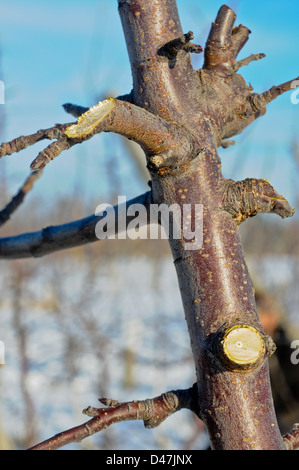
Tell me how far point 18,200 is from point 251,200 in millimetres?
781

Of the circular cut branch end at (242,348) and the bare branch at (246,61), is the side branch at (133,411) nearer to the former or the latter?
the circular cut branch end at (242,348)

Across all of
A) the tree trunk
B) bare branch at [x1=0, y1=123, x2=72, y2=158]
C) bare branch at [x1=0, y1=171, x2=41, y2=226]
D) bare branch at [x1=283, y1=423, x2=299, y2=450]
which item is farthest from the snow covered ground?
bare branch at [x1=0, y1=123, x2=72, y2=158]

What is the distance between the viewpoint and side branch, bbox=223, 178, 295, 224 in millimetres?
780

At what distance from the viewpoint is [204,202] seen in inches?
30.4

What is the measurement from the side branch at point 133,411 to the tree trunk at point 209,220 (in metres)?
0.04

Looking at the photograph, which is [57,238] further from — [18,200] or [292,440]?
[292,440]

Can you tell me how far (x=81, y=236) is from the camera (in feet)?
3.53

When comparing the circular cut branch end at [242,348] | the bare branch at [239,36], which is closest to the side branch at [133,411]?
the circular cut branch end at [242,348]

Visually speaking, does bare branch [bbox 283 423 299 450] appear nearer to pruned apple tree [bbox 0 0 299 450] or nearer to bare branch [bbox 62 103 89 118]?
pruned apple tree [bbox 0 0 299 450]

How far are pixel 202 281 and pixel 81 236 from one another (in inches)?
15.9

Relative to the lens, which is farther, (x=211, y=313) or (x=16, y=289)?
(x=16, y=289)

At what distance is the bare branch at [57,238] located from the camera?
3.27 ft
